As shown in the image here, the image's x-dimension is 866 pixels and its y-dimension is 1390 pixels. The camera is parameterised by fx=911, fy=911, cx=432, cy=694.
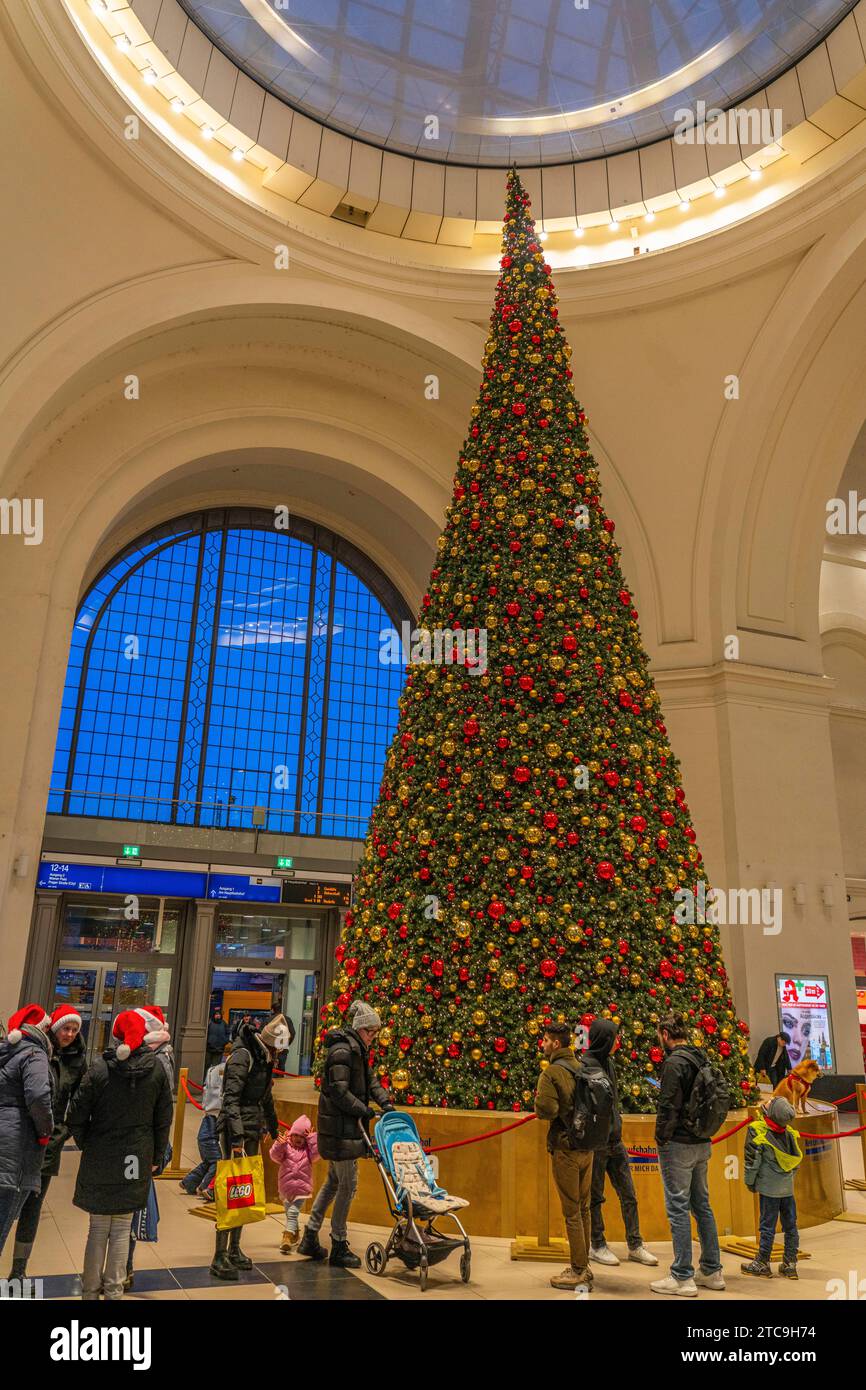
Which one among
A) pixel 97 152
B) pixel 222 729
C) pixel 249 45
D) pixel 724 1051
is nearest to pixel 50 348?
pixel 97 152

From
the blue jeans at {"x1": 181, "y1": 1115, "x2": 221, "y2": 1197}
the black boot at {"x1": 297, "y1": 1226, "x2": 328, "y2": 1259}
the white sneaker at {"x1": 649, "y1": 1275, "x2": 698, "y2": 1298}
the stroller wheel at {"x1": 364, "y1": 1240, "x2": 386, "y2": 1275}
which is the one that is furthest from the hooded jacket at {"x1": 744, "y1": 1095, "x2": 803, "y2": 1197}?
the blue jeans at {"x1": 181, "y1": 1115, "x2": 221, "y2": 1197}

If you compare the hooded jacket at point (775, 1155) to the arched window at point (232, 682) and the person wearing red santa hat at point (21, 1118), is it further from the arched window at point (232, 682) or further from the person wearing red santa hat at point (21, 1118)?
the arched window at point (232, 682)

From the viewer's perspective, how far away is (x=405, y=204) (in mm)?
13812

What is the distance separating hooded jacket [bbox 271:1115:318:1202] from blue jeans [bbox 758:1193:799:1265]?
2.67 metres

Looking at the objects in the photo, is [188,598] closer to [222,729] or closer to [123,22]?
[222,729]

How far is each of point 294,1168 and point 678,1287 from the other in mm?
2362

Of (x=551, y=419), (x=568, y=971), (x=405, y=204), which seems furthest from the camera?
(x=405, y=204)

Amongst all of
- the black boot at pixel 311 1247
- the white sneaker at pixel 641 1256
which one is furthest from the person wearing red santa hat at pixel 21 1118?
the white sneaker at pixel 641 1256

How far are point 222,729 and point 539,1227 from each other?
12242 millimetres

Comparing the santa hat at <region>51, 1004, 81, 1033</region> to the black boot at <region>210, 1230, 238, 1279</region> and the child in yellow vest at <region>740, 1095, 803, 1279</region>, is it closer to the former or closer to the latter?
the black boot at <region>210, 1230, 238, 1279</region>

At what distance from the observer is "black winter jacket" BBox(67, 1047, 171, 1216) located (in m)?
4.13

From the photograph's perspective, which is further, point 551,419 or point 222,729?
point 222,729

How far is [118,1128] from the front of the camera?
13.8 ft

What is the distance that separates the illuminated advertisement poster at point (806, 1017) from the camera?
460 inches
